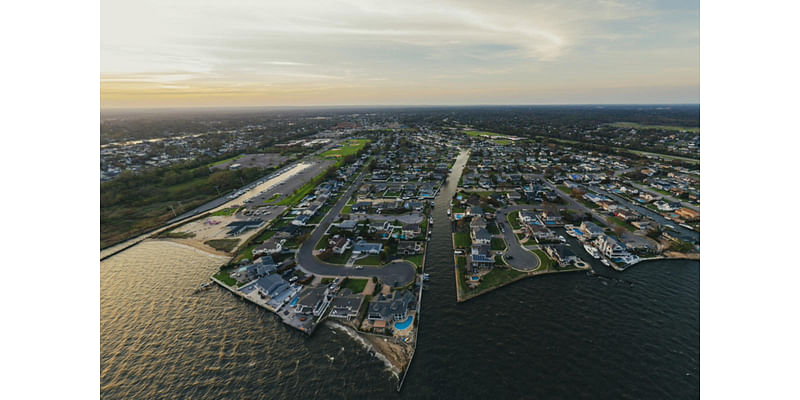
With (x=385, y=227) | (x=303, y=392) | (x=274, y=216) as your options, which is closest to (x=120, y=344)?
(x=303, y=392)

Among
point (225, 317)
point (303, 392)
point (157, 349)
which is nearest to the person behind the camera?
point (303, 392)

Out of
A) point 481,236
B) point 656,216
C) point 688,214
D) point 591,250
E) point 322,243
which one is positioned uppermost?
point 688,214

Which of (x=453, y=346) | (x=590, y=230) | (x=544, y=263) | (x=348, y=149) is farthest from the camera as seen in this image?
(x=348, y=149)

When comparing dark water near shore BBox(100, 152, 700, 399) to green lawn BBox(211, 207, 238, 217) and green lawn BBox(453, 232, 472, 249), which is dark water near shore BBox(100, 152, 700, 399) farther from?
green lawn BBox(211, 207, 238, 217)

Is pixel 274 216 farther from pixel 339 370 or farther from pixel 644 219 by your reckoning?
pixel 644 219

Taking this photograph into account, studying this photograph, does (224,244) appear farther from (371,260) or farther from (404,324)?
(404,324)

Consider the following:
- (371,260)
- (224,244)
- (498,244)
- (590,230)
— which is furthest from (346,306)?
(590,230)
